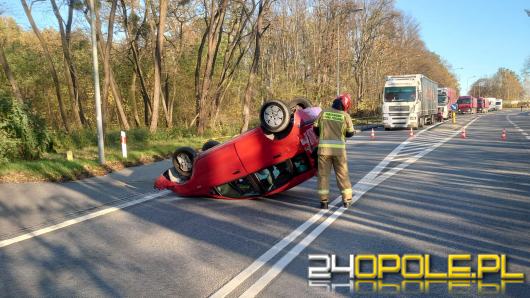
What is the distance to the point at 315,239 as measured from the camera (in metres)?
5.52

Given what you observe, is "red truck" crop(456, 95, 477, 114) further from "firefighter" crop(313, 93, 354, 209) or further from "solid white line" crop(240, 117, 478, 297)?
"solid white line" crop(240, 117, 478, 297)

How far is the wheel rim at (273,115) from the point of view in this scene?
286 inches

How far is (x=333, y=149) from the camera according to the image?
23.2 feet

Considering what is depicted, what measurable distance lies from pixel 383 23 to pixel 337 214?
44.6 meters

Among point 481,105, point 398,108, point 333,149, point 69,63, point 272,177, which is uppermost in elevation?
point 69,63

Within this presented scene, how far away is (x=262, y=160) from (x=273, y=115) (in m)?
0.75

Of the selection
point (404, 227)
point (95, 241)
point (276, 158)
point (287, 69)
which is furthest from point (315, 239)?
point (287, 69)

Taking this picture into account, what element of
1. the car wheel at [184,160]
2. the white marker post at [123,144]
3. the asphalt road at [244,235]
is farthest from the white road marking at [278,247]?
the white marker post at [123,144]

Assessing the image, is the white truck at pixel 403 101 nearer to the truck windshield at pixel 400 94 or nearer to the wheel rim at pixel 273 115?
the truck windshield at pixel 400 94

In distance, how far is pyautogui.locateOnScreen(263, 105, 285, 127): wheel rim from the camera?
727 cm

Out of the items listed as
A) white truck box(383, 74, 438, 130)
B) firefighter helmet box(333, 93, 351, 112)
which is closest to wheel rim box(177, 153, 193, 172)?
firefighter helmet box(333, 93, 351, 112)

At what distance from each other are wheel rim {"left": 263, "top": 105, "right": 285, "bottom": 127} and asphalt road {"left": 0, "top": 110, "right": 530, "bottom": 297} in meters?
1.35

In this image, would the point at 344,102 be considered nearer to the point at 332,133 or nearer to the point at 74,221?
the point at 332,133

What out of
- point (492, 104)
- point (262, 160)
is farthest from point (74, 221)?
point (492, 104)
